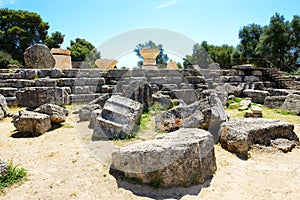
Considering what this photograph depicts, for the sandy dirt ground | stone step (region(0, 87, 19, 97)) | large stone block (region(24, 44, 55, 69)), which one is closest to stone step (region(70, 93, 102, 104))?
stone step (region(0, 87, 19, 97))

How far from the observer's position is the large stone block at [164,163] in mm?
3199

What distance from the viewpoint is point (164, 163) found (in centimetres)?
321

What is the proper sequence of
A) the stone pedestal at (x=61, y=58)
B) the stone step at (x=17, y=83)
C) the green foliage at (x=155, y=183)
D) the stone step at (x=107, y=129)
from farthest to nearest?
1. the stone pedestal at (x=61, y=58)
2. the stone step at (x=17, y=83)
3. the stone step at (x=107, y=129)
4. the green foliage at (x=155, y=183)

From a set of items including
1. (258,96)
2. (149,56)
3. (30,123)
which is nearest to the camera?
(30,123)

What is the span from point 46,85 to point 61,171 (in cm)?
536

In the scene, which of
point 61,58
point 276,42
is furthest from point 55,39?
Result: point 276,42

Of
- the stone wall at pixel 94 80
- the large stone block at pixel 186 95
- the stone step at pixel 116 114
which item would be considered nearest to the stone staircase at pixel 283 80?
the stone wall at pixel 94 80

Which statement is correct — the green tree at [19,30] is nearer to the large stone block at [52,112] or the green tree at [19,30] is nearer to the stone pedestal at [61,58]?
the stone pedestal at [61,58]

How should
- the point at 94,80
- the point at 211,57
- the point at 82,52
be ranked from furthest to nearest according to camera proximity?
1. the point at 82,52
2. the point at 211,57
3. the point at 94,80

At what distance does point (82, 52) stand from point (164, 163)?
3222 cm

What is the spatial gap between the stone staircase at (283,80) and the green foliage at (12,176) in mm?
12651

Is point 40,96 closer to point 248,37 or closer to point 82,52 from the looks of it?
point 82,52

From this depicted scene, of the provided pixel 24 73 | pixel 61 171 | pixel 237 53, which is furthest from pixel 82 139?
pixel 237 53

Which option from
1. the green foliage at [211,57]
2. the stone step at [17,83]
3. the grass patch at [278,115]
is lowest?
the grass patch at [278,115]
